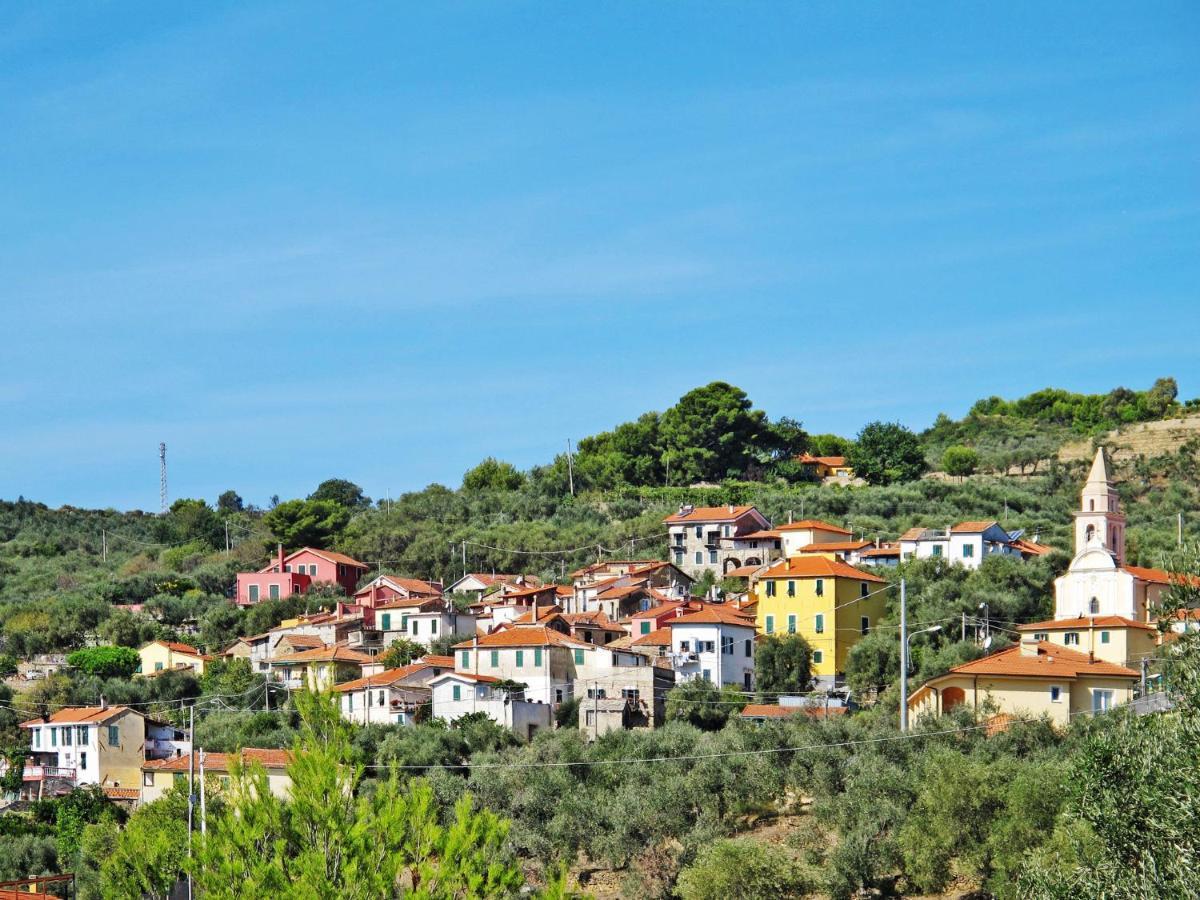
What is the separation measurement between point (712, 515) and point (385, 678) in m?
24.9

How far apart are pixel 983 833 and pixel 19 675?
45066mm

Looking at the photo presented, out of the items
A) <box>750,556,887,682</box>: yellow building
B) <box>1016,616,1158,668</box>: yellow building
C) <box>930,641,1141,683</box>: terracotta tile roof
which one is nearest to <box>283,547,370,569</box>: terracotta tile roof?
<box>750,556,887,682</box>: yellow building

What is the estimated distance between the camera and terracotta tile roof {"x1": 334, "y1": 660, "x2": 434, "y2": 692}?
2511 inches

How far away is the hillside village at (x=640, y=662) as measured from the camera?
5478cm

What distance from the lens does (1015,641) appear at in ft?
210

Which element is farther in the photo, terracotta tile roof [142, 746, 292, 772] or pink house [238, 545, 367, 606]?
pink house [238, 545, 367, 606]

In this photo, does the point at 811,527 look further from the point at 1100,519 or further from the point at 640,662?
the point at 640,662

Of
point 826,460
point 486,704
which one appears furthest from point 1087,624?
point 826,460

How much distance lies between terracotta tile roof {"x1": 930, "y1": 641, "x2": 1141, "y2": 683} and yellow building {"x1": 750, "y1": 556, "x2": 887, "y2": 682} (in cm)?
941

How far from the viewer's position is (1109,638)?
198 feet

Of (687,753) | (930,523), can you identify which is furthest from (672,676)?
Result: (930,523)

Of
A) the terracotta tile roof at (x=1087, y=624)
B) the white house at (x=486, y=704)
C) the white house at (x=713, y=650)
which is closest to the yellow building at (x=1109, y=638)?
the terracotta tile roof at (x=1087, y=624)

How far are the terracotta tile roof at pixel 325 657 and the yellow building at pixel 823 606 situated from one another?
15.4 meters

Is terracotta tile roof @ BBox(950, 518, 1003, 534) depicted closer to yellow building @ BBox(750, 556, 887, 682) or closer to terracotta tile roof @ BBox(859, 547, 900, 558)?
terracotta tile roof @ BBox(859, 547, 900, 558)
